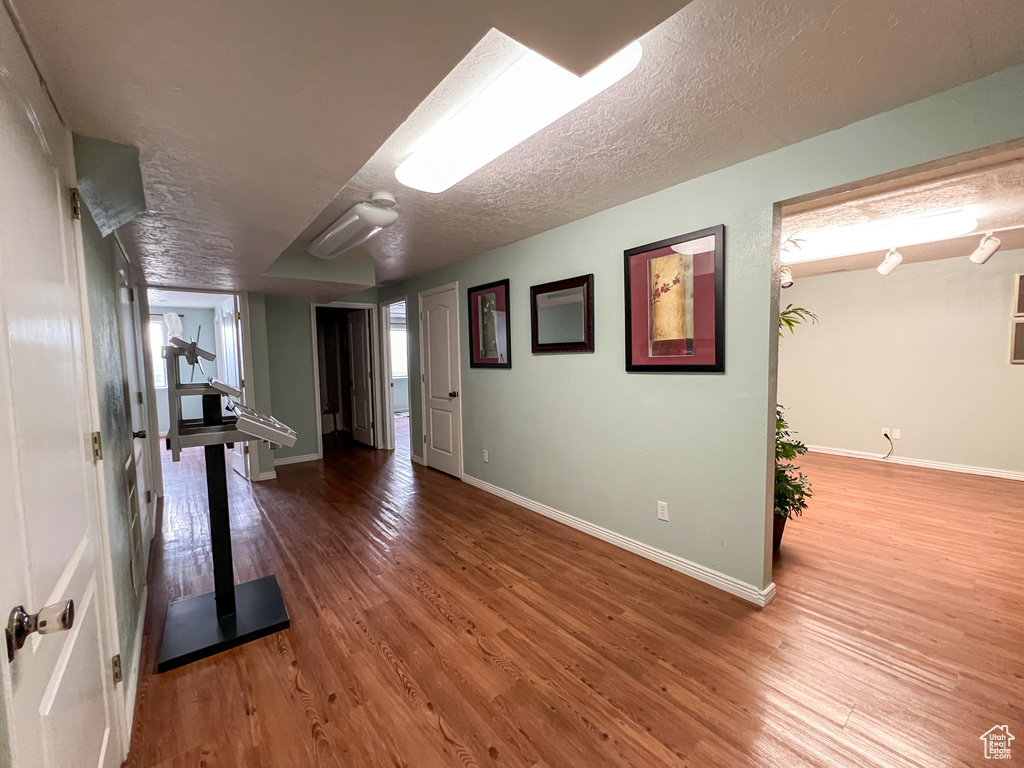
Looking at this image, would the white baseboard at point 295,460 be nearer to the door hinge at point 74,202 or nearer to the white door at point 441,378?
the white door at point 441,378

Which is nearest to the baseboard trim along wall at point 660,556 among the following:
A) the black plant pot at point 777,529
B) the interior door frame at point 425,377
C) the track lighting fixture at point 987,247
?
the black plant pot at point 777,529

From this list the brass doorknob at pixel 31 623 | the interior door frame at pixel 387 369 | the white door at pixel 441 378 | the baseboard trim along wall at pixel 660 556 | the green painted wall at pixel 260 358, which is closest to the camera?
the brass doorknob at pixel 31 623

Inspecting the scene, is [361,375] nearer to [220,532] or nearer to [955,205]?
[220,532]

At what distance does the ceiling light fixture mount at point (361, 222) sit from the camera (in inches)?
93.6

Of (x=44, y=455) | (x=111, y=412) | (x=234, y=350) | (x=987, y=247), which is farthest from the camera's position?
(x=234, y=350)

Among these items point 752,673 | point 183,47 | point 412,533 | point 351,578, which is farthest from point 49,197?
point 752,673

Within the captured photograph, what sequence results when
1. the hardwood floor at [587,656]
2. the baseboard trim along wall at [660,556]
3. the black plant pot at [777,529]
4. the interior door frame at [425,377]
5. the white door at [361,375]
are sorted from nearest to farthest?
the hardwood floor at [587,656] < the baseboard trim along wall at [660,556] < the black plant pot at [777,529] < the interior door frame at [425,377] < the white door at [361,375]

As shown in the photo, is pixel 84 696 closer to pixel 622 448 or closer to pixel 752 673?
pixel 752 673

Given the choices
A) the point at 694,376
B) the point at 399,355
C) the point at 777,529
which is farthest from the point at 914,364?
the point at 399,355

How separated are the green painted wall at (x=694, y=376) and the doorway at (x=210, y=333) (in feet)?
9.06

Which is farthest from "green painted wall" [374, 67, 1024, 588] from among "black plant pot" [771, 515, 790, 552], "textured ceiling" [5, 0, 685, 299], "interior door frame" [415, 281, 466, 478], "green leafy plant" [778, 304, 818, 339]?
"textured ceiling" [5, 0, 685, 299]

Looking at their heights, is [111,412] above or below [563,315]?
below

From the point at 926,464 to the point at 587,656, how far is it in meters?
5.05

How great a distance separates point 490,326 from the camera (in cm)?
387
